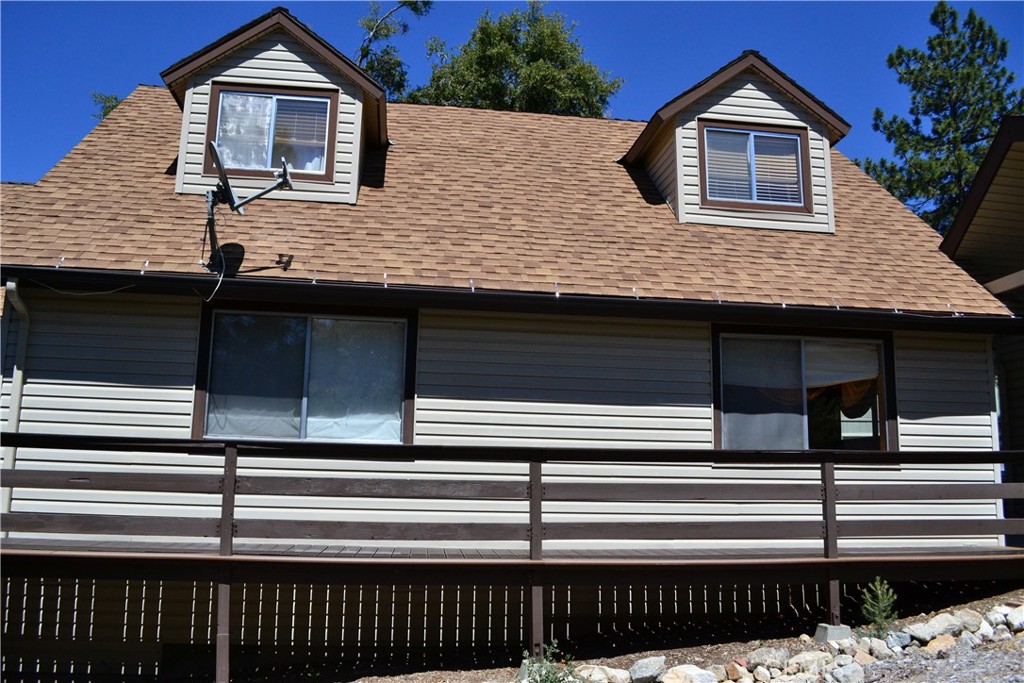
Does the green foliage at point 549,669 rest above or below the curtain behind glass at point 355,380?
below

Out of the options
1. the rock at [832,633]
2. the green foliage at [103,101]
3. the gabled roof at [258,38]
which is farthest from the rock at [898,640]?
the green foliage at [103,101]

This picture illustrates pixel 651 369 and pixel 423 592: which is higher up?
pixel 651 369

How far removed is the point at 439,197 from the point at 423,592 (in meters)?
4.56

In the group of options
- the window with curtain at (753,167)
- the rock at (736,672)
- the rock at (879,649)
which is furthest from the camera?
the window with curtain at (753,167)

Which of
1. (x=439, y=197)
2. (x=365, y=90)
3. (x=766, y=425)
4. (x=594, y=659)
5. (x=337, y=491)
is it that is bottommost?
(x=594, y=659)

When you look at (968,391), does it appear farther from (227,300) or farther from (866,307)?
(227,300)

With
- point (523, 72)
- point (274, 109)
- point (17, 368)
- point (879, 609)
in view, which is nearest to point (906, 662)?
point (879, 609)

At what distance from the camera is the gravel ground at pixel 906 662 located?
6004 millimetres

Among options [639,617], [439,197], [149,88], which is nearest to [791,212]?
[439,197]

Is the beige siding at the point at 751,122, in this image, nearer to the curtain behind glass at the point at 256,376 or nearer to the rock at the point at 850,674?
the curtain behind glass at the point at 256,376

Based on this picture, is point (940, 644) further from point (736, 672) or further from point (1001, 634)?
point (736, 672)

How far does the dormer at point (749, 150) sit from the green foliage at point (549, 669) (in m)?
5.59

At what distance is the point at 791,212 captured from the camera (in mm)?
10656

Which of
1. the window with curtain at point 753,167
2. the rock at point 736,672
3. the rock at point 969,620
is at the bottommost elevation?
the rock at point 736,672
